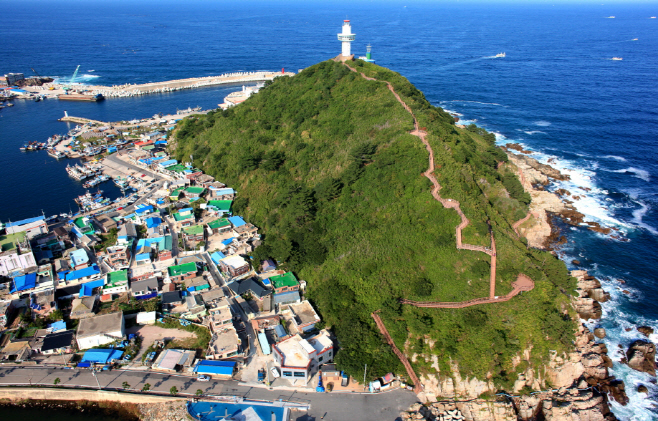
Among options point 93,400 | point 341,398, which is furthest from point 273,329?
point 93,400

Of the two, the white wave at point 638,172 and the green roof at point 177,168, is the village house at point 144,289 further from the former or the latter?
the white wave at point 638,172

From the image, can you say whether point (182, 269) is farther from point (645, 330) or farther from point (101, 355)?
point (645, 330)

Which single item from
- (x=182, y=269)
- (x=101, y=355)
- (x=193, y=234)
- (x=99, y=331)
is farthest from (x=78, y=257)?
(x=101, y=355)

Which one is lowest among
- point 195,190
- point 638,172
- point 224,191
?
point 638,172

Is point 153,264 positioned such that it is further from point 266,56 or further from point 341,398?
point 266,56

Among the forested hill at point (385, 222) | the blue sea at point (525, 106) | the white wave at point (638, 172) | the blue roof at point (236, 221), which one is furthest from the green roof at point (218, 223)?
the white wave at point (638, 172)

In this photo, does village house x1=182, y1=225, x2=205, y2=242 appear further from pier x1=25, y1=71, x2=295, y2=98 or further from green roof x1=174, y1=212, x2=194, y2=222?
pier x1=25, y1=71, x2=295, y2=98
